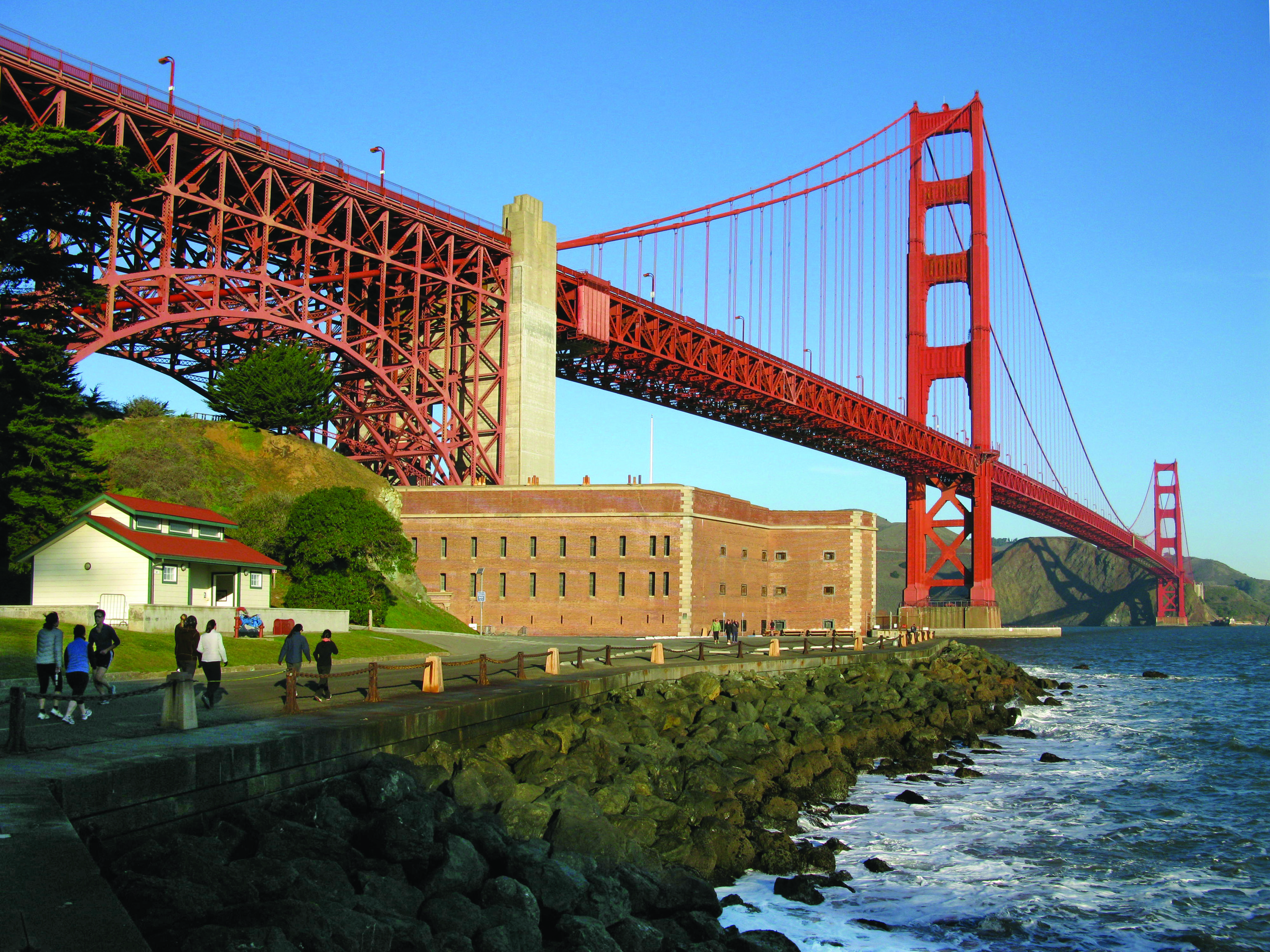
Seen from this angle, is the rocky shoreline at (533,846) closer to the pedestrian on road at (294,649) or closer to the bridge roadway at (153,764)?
the bridge roadway at (153,764)

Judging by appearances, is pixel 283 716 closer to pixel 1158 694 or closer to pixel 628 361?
pixel 1158 694

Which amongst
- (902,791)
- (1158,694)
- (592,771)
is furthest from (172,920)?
(1158,694)

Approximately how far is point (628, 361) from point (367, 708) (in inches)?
2413

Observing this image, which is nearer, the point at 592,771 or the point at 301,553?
the point at 592,771

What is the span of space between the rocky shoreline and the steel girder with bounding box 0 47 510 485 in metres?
33.2

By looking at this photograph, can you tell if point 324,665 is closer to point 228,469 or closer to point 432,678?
point 432,678

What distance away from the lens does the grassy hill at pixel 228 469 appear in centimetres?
4350

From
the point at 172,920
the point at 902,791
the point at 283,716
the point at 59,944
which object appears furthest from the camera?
the point at 902,791

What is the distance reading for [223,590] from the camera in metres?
35.5

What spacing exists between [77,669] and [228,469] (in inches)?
1258

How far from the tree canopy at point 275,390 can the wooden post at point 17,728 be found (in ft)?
133

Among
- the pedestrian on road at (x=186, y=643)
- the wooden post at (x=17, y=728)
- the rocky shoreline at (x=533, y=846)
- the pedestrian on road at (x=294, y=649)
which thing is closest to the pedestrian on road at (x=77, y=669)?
the pedestrian on road at (x=186, y=643)

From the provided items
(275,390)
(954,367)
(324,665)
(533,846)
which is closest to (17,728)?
(533,846)

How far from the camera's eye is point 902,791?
920 inches
